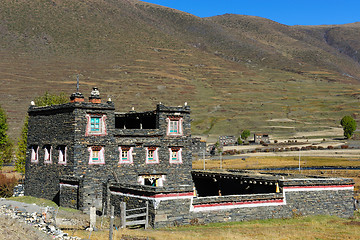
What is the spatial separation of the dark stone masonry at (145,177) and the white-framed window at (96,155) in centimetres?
2

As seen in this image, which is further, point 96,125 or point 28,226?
point 96,125

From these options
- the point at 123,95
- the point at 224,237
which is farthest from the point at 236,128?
the point at 224,237

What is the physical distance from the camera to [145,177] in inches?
1694

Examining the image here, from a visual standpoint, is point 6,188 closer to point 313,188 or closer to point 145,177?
point 145,177

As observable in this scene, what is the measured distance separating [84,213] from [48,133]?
10.2 metres

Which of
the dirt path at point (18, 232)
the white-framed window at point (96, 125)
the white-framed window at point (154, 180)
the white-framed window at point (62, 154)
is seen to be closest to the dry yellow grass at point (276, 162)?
the white-framed window at point (154, 180)

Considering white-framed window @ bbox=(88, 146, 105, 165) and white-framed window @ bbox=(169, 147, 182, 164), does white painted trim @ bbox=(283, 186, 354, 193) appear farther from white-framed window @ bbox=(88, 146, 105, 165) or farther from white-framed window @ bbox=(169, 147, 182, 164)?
white-framed window @ bbox=(88, 146, 105, 165)

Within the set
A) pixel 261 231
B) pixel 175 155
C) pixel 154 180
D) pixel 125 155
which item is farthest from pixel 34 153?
pixel 261 231

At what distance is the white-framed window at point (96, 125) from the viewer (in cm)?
4041

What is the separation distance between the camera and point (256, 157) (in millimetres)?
97438

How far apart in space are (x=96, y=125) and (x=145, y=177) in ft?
22.4

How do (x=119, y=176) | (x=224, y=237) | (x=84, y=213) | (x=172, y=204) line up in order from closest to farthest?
1. (x=224, y=237)
2. (x=172, y=204)
3. (x=84, y=213)
4. (x=119, y=176)

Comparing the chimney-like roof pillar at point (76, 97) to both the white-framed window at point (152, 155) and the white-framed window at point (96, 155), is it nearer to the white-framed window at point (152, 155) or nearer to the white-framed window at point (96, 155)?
the white-framed window at point (96, 155)

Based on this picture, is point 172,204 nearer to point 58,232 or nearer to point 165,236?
point 165,236
